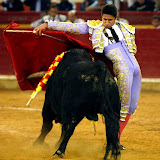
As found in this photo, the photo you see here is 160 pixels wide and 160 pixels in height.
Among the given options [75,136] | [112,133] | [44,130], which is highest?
[112,133]

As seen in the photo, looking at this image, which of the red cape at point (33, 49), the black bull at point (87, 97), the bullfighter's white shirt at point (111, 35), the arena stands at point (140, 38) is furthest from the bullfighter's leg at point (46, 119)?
the arena stands at point (140, 38)

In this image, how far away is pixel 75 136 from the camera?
4.91 meters

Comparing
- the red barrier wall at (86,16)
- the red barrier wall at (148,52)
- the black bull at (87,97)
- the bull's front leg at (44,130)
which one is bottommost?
the red barrier wall at (148,52)

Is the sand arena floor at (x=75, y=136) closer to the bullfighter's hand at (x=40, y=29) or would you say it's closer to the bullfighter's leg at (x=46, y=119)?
the bullfighter's leg at (x=46, y=119)

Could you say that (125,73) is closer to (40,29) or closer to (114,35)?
(114,35)

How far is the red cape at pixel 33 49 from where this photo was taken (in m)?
4.29

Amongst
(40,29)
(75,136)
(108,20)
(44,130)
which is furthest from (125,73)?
(75,136)

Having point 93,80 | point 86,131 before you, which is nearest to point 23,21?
point 86,131

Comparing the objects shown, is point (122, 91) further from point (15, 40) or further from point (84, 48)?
point (15, 40)

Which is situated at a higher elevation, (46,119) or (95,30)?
(95,30)

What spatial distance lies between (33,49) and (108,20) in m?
0.79

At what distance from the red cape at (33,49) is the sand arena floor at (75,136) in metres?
0.66

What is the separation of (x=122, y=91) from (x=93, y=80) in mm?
584

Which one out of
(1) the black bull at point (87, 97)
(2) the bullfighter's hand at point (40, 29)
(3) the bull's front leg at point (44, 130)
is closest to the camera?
(1) the black bull at point (87, 97)
